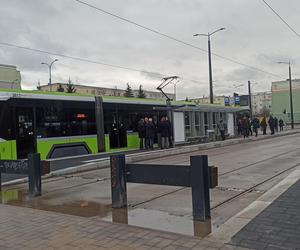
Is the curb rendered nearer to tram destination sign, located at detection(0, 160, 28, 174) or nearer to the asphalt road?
the asphalt road

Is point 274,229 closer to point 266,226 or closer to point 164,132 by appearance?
point 266,226

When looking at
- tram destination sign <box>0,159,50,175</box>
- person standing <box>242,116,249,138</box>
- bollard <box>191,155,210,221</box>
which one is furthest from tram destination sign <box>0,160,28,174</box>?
person standing <box>242,116,249,138</box>

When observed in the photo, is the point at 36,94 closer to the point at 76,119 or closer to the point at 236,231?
the point at 76,119

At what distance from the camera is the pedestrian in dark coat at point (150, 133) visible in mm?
21475

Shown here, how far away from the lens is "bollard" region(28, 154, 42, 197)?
896cm

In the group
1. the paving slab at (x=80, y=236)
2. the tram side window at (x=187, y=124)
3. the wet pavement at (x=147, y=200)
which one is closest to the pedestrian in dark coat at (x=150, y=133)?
the tram side window at (x=187, y=124)

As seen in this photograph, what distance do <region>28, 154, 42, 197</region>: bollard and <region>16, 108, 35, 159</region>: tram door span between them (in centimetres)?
697

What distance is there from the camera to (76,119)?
60.1ft

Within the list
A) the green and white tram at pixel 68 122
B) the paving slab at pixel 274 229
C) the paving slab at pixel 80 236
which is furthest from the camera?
the green and white tram at pixel 68 122

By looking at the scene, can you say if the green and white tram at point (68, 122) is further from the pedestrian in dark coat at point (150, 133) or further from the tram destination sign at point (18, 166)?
the tram destination sign at point (18, 166)

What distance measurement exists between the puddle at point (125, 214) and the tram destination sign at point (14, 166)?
0.62 metres

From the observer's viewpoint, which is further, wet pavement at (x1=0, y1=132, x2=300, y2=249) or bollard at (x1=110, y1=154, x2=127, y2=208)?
bollard at (x1=110, y1=154, x2=127, y2=208)

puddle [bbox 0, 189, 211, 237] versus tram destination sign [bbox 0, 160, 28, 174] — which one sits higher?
tram destination sign [bbox 0, 160, 28, 174]

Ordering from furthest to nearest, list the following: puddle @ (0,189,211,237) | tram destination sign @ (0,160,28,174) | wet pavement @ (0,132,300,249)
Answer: tram destination sign @ (0,160,28,174)
wet pavement @ (0,132,300,249)
puddle @ (0,189,211,237)
